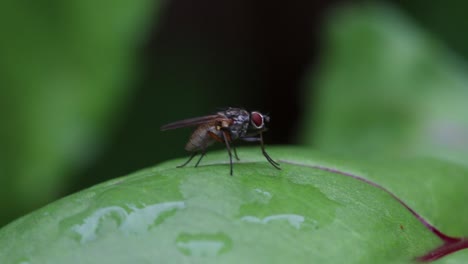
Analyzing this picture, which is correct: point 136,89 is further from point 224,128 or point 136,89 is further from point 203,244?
point 203,244

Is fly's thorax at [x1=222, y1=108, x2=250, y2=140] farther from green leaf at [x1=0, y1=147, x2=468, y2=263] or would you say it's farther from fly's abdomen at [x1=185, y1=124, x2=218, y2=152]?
green leaf at [x1=0, y1=147, x2=468, y2=263]

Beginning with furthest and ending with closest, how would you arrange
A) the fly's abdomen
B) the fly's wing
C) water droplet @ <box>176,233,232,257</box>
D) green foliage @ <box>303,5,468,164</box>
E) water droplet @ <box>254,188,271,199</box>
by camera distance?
green foliage @ <box>303,5,468,164</box>
the fly's abdomen
the fly's wing
water droplet @ <box>254,188,271,199</box>
water droplet @ <box>176,233,232,257</box>

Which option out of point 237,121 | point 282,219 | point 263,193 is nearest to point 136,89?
point 237,121

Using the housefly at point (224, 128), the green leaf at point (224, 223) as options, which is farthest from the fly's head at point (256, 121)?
the green leaf at point (224, 223)

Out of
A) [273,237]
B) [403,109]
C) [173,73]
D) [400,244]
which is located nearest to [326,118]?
[403,109]

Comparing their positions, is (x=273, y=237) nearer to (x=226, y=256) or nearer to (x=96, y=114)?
(x=226, y=256)

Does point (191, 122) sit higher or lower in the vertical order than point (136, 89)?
higher

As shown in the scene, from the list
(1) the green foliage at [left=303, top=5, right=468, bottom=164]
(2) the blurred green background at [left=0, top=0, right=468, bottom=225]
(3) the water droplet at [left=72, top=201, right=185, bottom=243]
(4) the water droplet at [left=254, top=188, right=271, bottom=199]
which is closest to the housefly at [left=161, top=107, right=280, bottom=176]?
(4) the water droplet at [left=254, top=188, right=271, bottom=199]

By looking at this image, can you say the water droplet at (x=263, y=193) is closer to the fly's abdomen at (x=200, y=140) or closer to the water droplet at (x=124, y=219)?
the water droplet at (x=124, y=219)
